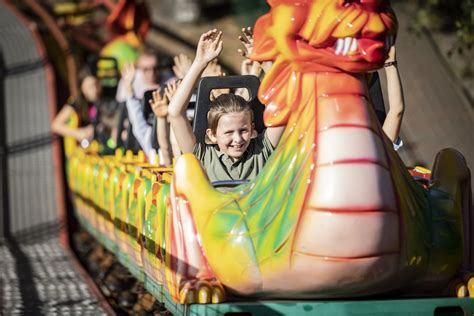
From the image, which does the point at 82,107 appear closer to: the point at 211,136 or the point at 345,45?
the point at 211,136

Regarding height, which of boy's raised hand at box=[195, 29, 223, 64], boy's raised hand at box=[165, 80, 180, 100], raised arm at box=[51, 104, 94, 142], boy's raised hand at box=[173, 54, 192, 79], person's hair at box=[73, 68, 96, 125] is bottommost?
raised arm at box=[51, 104, 94, 142]

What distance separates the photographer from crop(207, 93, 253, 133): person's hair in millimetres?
5246

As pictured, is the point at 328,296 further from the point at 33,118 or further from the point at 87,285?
the point at 33,118

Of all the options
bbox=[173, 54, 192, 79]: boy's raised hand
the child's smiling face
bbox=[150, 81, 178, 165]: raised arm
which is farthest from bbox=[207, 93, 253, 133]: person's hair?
bbox=[173, 54, 192, 79]: boy's raised hand

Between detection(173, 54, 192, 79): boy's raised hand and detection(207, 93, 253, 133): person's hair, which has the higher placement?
detection(173, 54, 192, 79): boy's raised hand

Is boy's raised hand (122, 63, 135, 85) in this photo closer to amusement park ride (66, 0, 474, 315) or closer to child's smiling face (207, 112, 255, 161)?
child's smiling face (207, 112, 255, 161)

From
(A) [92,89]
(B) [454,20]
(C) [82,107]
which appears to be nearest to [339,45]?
(A) [92,89]

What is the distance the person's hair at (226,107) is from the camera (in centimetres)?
525

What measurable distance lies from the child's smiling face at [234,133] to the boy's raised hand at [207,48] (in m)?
0.30

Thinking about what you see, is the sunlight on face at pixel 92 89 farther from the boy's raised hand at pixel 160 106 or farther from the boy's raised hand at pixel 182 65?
the boy's raised hand at pixel 160 106

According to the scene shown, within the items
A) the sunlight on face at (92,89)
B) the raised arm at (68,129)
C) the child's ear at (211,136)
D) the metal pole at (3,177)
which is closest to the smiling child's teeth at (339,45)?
the child's ear at (211,136)

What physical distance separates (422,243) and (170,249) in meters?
1.16

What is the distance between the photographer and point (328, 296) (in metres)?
4.55

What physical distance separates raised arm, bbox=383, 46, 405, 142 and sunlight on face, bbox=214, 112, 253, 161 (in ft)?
2.29
